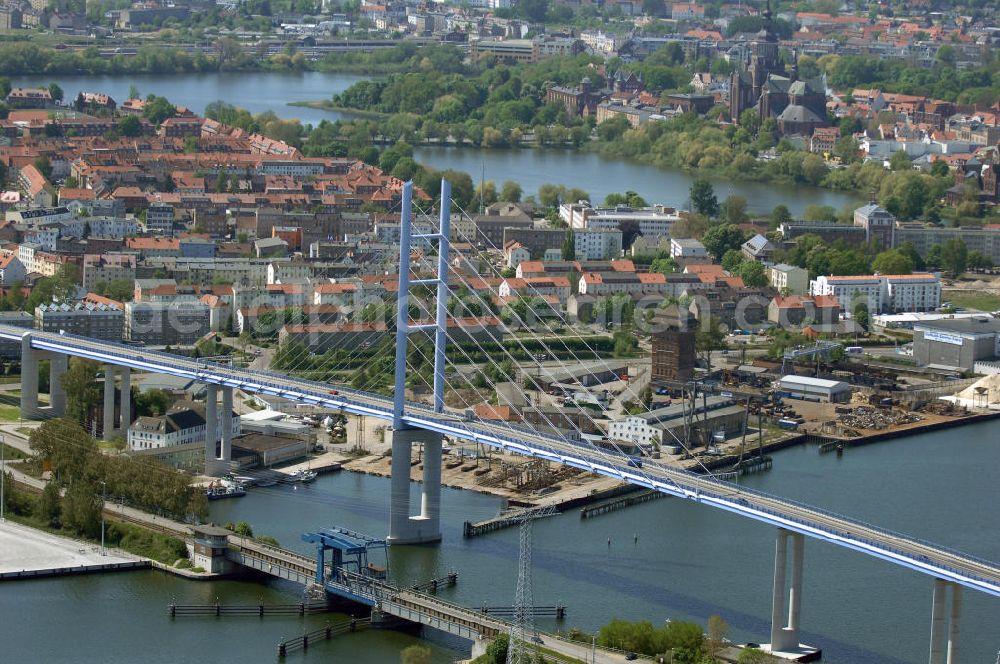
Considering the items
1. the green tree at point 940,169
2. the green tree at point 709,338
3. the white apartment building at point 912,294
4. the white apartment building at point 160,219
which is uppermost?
the green tree at point 940,169

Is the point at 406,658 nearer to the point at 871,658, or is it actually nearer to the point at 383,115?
the point at 871,658

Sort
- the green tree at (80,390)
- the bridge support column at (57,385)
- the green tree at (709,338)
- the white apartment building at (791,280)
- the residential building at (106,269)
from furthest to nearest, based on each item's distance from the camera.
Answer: the white apartment building at (791,280) → the residential building at (106,269) → the green tree at (709,338) → the bridge support column at (57,385) → the green tree at (80,390)

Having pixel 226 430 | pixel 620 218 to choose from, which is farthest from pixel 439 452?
pixel 620 218

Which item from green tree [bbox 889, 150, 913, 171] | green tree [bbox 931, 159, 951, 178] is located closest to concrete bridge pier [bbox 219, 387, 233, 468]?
green tree [bbox 931, 159, 951, 178]

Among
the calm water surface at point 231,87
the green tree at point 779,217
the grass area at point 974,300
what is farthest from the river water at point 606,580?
the calm water surface at point 231,87

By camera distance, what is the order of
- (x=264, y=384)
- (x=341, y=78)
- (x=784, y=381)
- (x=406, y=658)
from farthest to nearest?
1. (x=341, y=78)
2. (x=784, y=381)
3. (x=264, y=384)
4. (x=406, y=658)

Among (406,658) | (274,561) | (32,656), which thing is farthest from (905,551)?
(32,656)

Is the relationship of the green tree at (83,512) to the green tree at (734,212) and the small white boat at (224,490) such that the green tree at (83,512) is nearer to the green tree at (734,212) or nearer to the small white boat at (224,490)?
the small white boat at (224,490)
